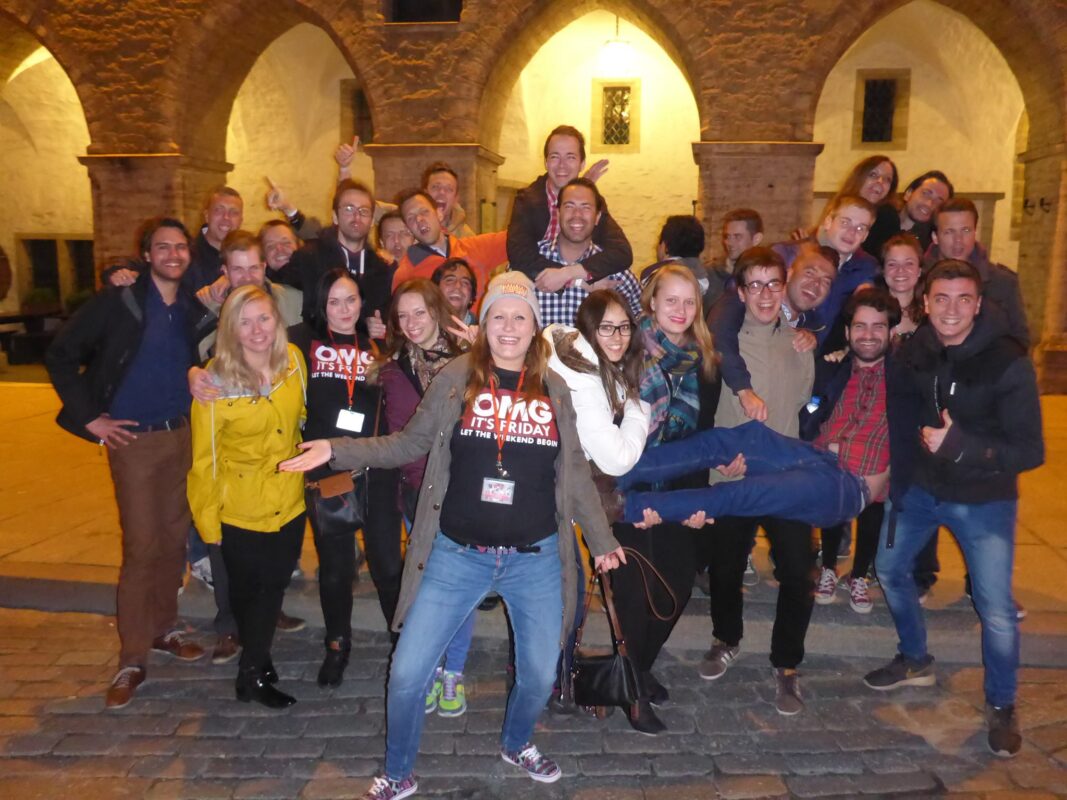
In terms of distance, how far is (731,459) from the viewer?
3.59 m

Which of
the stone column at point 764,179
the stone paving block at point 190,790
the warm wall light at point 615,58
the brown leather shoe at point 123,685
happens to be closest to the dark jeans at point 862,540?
the stone paving block at point 190,790

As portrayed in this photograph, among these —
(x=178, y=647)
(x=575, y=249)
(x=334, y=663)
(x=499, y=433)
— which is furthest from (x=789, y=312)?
(x=178, y=647)

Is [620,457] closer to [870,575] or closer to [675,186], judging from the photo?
[870,575]

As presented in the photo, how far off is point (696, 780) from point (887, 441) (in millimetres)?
1845

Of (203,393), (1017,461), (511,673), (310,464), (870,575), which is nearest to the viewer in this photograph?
(310,464)

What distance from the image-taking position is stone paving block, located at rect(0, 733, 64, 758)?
346 centimetres

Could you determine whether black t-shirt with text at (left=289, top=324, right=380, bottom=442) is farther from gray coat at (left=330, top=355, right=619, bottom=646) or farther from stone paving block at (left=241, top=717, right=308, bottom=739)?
stone paving block at (left=241, top=717, right=308, bottom=739)

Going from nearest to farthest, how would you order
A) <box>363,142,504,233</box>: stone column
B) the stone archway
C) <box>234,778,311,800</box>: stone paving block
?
<box>234,778,311,800</box>: stone paving block, <box>363,142,504,233</box>: stone column, the stone archway

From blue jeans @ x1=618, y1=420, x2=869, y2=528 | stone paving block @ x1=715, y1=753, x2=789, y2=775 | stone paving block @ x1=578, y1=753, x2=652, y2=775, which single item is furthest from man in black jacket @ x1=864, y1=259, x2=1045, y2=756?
stone paving block @ x1=578, y1=753, x2=652, y2=775

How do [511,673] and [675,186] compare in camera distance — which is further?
Result: [675,186]

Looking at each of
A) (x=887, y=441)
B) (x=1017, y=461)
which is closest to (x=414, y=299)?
(x=887, y=441)

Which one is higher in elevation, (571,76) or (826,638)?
(571,76)

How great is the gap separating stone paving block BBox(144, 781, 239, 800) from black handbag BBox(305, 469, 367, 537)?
109cm

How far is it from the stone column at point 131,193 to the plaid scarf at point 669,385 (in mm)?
9534
